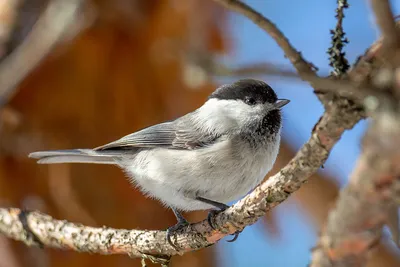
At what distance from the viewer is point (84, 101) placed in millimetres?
2812

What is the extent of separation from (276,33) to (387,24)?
0.90ft

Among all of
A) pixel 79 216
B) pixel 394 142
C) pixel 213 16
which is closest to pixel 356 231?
pixel 394 142

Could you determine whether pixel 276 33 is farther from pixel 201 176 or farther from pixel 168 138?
pixel 168 138

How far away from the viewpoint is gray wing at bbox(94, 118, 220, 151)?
2.12 m

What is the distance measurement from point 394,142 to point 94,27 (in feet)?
7.89

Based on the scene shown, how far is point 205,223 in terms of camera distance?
1608 millimetres

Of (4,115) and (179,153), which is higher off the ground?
(4,115)

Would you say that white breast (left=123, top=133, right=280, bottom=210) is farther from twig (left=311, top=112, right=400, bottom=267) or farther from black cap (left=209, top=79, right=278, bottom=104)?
twig (left=311, top=112, right=400, bottom=267)

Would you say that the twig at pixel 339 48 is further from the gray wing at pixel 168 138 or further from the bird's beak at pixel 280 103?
the gray wing at pixel 168 138

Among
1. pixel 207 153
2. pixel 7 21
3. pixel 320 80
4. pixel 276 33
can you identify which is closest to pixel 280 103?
pixel 207 153

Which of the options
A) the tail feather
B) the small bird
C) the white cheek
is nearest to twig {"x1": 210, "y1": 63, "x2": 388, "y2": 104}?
the small bird

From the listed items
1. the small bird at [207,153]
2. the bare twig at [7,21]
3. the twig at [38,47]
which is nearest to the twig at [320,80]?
the small bird at [207,153]

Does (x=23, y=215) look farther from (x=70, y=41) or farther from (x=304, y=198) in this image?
(x=304, y=198)

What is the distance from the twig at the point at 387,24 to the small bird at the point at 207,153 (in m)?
1.08
